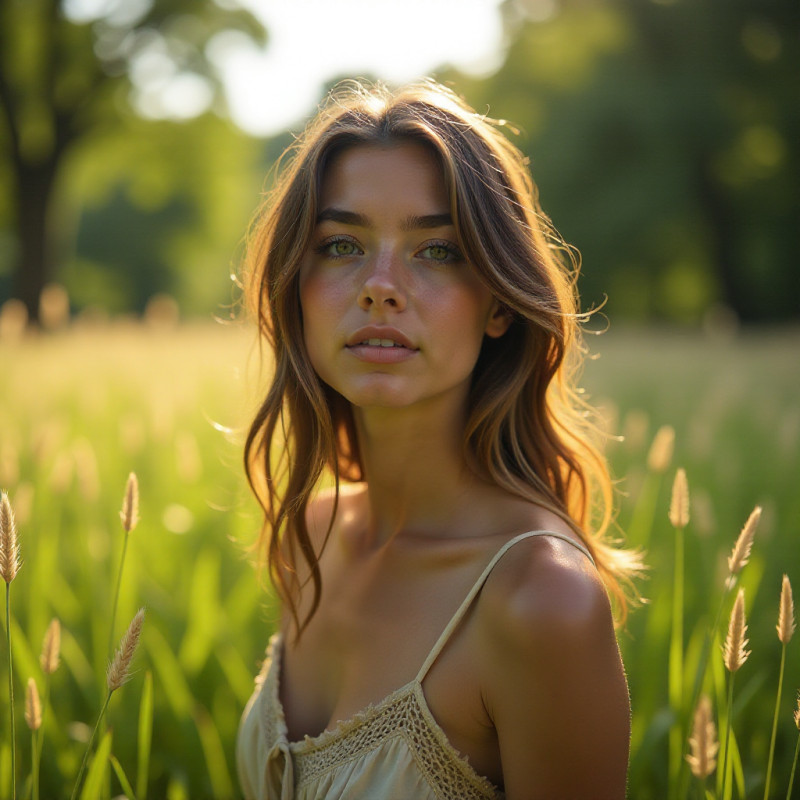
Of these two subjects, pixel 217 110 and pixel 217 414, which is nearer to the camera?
pixel 217 414

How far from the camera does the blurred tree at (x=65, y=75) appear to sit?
1489 centimetres

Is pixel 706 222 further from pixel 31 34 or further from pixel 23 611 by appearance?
pixel 23 611

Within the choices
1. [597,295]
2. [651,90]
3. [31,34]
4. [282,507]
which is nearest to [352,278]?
[282,507]

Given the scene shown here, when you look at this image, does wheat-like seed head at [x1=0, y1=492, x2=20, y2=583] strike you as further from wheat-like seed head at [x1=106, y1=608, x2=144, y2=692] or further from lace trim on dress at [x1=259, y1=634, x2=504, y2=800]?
lace trim on dress at [x1=259, y1=634, x2=504, y2=800]

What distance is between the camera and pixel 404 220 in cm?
184

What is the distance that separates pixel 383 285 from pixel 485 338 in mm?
463

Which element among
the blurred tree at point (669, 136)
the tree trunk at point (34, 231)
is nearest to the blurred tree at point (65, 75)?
the tree trunk at point (34, 231)

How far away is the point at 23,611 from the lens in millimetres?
3369

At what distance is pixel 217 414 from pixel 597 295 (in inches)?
764

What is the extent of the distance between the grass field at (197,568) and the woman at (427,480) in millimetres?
343

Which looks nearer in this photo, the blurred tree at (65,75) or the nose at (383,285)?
the nose at (383,285)

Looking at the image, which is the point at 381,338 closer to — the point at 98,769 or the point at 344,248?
the point at 344,248

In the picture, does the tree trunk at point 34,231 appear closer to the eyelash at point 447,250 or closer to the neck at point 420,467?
the neck at point 420,467

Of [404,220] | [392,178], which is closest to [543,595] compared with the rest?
[404,220]
